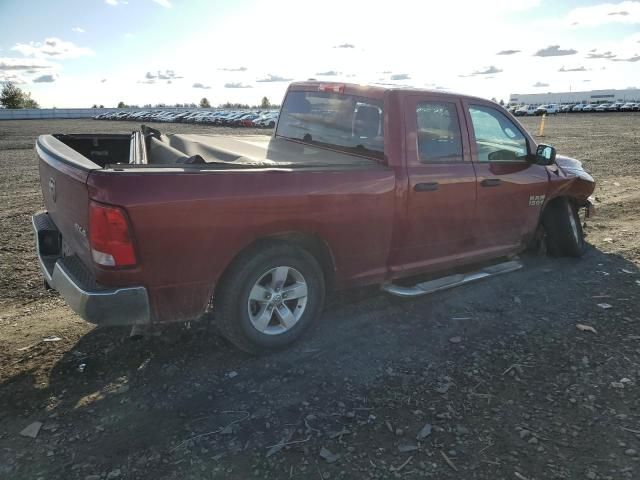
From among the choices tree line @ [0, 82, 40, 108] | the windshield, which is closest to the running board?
the windshield

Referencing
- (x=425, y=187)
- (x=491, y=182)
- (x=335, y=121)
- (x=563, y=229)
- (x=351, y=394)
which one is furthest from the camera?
(x=563, y=229)

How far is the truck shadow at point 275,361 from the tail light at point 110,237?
3.07 feet

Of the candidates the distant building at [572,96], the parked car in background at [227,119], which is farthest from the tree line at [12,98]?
the distant building at [572,96]

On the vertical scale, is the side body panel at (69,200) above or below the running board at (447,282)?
above

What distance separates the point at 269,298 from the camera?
363 centimetres

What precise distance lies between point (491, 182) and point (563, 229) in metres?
1.69

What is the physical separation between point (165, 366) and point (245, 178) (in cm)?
147

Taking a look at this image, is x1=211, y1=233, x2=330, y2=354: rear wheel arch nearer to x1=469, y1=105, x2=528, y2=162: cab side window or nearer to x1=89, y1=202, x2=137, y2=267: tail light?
x1=89, y1=202, x2=137, y2=267: tail light

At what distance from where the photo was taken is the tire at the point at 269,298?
3.42 meters

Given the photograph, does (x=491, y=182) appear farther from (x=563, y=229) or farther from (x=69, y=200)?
(x=69, y=200)

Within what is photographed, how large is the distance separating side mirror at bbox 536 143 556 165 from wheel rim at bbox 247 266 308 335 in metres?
2.94

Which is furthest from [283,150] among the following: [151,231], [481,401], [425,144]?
[481,401]

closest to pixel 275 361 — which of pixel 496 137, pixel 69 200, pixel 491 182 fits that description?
pixel 69 200

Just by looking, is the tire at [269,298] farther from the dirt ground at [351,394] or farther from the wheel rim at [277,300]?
the dirt ground at [351,394]
